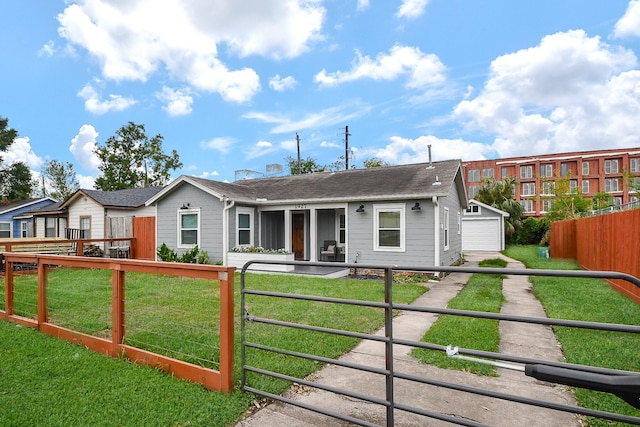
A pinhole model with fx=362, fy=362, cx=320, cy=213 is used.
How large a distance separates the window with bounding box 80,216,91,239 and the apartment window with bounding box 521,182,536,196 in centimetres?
5083

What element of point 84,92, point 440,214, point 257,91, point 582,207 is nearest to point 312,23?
point 257,91

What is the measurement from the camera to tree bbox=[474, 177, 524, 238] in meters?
28.0

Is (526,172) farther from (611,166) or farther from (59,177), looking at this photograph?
(59,177)

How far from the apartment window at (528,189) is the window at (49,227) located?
52.2 meters

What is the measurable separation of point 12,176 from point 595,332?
4388cm

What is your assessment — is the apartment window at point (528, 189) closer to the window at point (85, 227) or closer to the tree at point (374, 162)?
the tree at point (374, 162)

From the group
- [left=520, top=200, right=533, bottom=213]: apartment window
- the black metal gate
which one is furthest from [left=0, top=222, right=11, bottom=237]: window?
[left=520, top=200, right=533, bottom=213]: apartment window

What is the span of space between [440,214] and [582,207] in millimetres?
22226

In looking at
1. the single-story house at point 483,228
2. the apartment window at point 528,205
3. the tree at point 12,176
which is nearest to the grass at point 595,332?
the single-story house at point 483,228

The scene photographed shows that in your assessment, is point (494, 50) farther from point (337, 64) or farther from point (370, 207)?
point (370, 207)

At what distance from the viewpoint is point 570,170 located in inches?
1810

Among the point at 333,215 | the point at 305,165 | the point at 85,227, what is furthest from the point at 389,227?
the point at 305,165

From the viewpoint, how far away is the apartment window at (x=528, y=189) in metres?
49.2

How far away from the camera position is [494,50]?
49.9 ft
